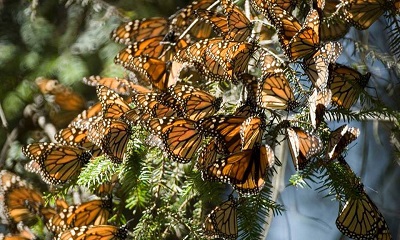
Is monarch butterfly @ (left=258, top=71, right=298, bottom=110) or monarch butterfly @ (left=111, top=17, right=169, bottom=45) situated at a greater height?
monarch butterfly @ (left=258, top=71, right=298, bottom=110)

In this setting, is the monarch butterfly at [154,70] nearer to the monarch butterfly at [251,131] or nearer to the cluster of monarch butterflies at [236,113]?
the cluster of monarch butterflies at [236,113]

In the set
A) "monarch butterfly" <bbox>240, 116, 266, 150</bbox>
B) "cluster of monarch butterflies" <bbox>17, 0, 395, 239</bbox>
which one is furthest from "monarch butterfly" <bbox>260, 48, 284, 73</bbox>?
"monarch butterfly" <bbox>240, 116, 266, 150</bbox>

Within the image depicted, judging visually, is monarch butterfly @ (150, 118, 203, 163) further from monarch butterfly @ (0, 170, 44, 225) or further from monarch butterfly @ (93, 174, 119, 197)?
monarch butterfly @ (0, 170, 44, 225)

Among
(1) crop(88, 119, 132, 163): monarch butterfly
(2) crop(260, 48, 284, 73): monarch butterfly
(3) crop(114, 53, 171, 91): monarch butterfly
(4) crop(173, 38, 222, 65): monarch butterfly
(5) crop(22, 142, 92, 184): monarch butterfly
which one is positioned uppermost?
(2) crop(260, 48, 284, 73): monarch butterfly

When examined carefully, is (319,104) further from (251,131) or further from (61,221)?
(61,221)

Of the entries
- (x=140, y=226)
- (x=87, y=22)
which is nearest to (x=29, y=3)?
(x=87, y=22)

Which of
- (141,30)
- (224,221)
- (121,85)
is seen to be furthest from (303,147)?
(141,30)

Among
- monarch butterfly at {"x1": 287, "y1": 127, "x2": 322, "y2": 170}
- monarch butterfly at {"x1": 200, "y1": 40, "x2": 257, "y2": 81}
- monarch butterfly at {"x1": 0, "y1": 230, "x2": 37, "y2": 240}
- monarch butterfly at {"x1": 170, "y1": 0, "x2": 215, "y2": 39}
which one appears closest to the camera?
monarch butterfly at {"x1": 287, "y1": 127, "x2": 322, "y2": 170}
